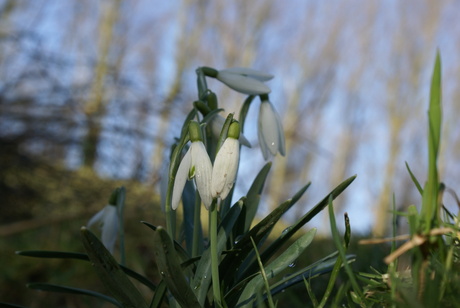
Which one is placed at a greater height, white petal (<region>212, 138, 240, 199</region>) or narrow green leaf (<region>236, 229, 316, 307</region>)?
white petal (<region>212, 138, 240, 199</region>)

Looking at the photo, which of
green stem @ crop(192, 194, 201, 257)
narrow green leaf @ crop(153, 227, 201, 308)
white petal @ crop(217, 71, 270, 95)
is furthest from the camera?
white petal @ crop(217, 71, 270, 95)

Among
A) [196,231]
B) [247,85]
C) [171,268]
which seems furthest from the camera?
[247,85]

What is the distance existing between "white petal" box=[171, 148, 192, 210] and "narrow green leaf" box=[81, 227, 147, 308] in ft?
0.42

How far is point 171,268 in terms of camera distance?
2.56 feet

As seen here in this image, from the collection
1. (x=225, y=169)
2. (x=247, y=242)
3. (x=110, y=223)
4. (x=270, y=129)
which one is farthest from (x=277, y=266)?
(x=110, y=223)

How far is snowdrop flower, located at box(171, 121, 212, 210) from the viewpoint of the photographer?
2.81 ft

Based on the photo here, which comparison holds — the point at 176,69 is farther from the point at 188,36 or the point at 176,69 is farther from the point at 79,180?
the point at 79,180

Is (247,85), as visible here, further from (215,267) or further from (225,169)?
(215,267)

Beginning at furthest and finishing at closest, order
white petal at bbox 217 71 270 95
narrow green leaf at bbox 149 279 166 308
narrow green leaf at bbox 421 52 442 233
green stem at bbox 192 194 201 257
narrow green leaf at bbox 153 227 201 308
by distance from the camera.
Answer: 1. white petal at bbox 217 71 270 95
2. green stem at bbox 192 194 201 257
3. narrow green leaf at bbox 149 279 166 308
4. narrow green leaf at bbox 153 227 201 308
5. narrow green leaf at bbox 421 52 442 233

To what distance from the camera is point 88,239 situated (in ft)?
2.61

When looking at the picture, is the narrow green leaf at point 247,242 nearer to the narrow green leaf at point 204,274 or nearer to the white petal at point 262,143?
the narrow green leaf at point 204,274

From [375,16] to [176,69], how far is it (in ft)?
19.9

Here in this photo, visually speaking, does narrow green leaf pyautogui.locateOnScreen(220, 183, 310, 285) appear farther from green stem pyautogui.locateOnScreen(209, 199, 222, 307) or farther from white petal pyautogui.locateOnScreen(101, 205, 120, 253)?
white petal pyautogui.locateOnScreen(101, 205, 120, 253)

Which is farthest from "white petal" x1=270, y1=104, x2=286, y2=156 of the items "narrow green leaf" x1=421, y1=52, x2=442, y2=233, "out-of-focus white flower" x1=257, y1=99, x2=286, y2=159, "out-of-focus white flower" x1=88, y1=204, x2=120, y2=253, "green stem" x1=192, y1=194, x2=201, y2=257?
"narrow green leaf" x1=421, y1=52, x2=442, y2=233
